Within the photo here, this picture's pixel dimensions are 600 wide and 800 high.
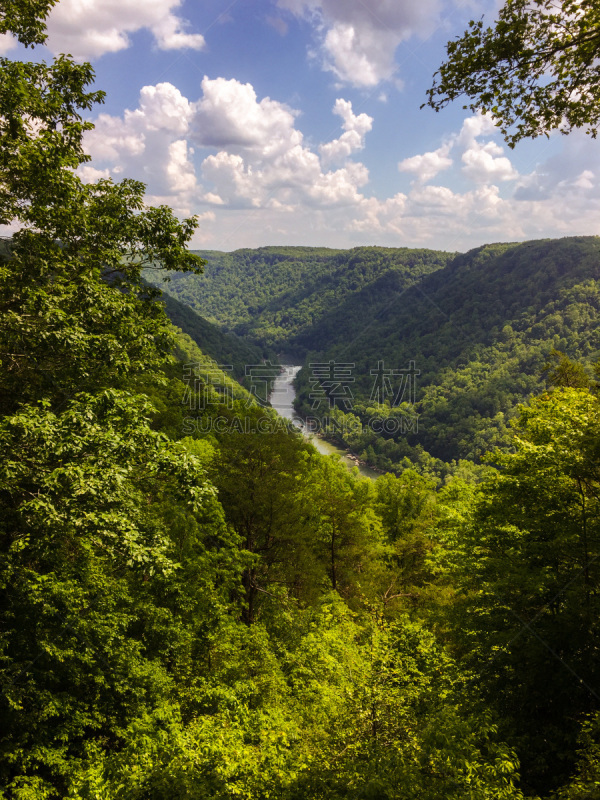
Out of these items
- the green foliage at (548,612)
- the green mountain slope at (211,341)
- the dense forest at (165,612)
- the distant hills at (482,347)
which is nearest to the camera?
the dense forest at (165,612)

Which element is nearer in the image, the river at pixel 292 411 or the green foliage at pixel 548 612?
the green foliage at pixel 548 612

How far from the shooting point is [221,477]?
1655 cm

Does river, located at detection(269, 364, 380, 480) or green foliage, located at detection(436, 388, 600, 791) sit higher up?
green foliage, located at detection(436, 388, 600, 791)

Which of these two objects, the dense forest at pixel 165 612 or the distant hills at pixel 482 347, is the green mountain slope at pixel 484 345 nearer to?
the distant hills at pixel 482 347

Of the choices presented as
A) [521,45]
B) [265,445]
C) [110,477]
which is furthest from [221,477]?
[521,45]

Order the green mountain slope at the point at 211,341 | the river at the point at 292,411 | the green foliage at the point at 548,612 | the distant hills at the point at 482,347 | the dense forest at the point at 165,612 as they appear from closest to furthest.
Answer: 1. the dense forest at the point at 165,612
2. the green foliage at the point at 548,612
3. the river at the point at 292,411
4. the distant hills at the point at 482,347
5. the green mountain slope at the point at 211,341

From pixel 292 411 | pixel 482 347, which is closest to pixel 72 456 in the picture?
pixel 292 411

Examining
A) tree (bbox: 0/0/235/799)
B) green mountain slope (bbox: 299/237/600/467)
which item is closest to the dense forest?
tree (bbox: 0/0/235/799)

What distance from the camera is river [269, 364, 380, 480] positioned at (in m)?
99.6

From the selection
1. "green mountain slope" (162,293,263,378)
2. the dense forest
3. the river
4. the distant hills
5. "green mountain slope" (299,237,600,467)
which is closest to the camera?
the dense forest

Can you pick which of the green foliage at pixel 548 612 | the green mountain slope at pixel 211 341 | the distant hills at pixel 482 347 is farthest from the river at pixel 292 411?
the green foliage at pixel 548 612

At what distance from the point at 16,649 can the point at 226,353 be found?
133384mm

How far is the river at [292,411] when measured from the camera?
99562 millimetres

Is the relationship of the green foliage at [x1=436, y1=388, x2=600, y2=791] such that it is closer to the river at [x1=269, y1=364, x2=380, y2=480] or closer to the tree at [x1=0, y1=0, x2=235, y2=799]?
the tree at [x1=0, y1=0, x2=235, y2=799]
